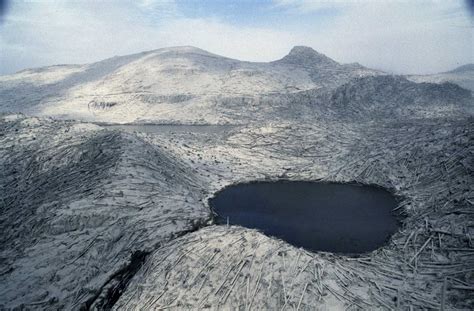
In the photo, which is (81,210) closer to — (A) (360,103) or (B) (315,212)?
(B) (315,212)

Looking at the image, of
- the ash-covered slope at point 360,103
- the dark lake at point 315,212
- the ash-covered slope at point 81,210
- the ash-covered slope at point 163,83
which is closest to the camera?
the ash-covered slope at point 81,210

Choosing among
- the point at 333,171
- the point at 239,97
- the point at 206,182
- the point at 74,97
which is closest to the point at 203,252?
the point at 206,182

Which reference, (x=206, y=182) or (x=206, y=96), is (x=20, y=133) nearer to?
(x=206, y=182)

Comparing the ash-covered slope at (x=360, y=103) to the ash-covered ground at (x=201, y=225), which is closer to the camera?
the ash-covered ground at (x=201, y=225)

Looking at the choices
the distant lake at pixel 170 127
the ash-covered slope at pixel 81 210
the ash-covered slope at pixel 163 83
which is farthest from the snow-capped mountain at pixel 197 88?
the ash-covered slope at pixel 81 210

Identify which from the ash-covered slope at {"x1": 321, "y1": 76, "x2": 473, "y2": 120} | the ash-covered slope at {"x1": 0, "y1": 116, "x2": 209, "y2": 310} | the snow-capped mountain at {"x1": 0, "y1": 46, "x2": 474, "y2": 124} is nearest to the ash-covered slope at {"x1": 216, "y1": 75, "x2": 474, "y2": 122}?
the ash-covered slope at {"x1": 321, "y1": 76, "x2": 473, "y2": 120}

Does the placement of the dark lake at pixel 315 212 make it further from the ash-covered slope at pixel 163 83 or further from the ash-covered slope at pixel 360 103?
the ash-covered slope at pixel 163 83

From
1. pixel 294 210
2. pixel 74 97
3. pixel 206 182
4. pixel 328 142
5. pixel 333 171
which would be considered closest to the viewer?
pixel 294 210

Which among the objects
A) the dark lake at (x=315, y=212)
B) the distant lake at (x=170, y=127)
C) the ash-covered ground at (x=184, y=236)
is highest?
the ash-covered ground at (x=184, y=236)
